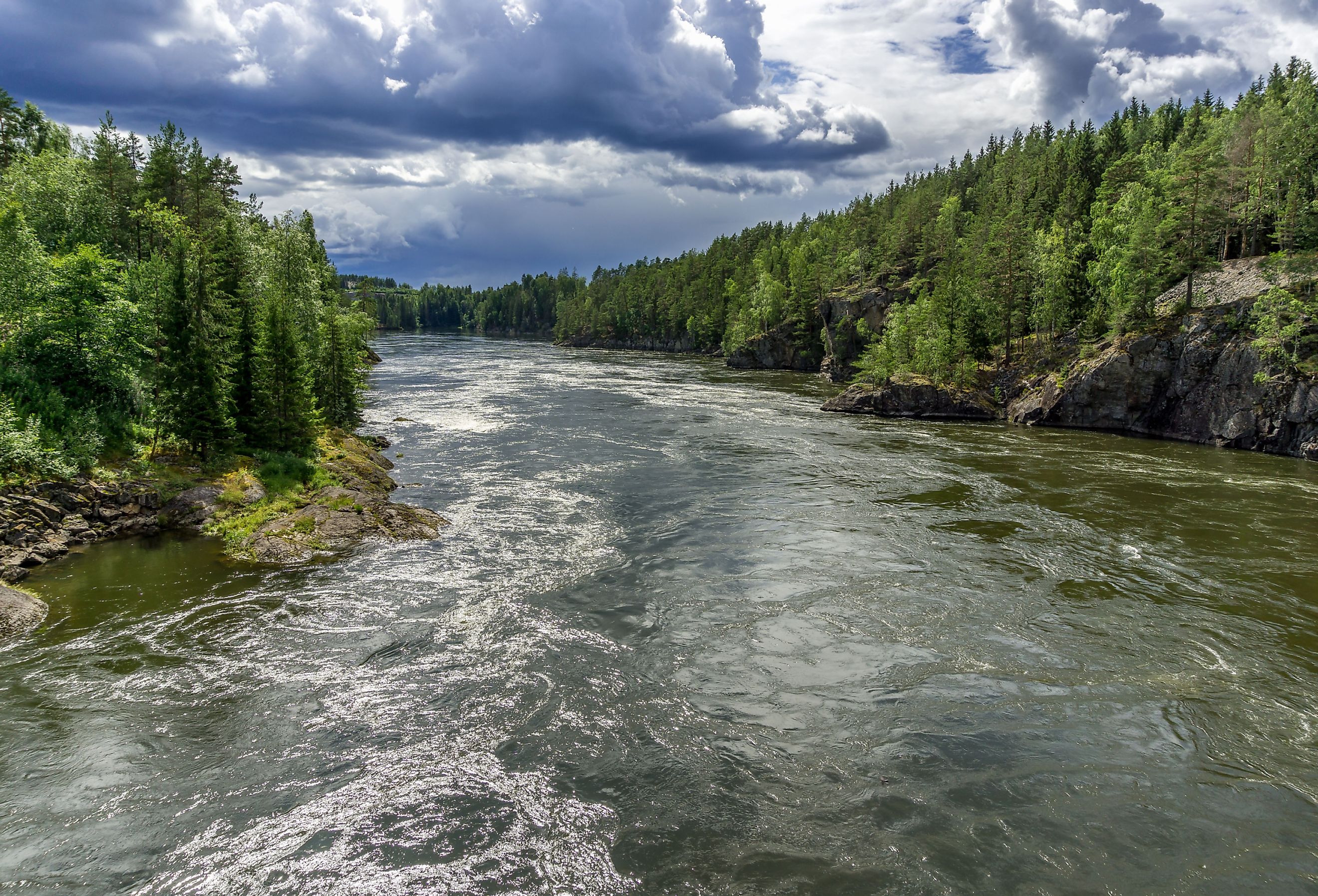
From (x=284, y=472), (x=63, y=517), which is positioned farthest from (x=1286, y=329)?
(x=63, y=517)

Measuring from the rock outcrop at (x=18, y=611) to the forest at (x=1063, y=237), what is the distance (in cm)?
6934

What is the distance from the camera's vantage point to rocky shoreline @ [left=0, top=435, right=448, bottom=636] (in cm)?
2300

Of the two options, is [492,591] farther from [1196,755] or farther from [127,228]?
[127,228]

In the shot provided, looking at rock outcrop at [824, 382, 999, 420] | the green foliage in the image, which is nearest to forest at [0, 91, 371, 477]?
rock outcrop at [824, 382, 999, 420]

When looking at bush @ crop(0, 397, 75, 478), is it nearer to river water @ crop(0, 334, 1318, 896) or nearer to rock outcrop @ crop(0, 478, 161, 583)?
rock outcrop @ crop(0, 478, 161, 583)

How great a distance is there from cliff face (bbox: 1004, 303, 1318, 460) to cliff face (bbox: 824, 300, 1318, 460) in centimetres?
6

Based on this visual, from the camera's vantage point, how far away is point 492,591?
2138cm

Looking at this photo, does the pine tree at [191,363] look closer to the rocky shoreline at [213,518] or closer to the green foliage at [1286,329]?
the rocky shoreline at [213,518]

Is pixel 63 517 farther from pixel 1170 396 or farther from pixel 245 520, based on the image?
pixel 1170 396

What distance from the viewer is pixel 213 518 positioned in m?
26.8

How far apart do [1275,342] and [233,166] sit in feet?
304

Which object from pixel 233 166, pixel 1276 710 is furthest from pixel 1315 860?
pixel 233 166

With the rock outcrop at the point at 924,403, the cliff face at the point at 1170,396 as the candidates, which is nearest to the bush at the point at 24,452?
the rock outcrop at the point at 924,403

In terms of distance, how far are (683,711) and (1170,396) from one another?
59949 mm
